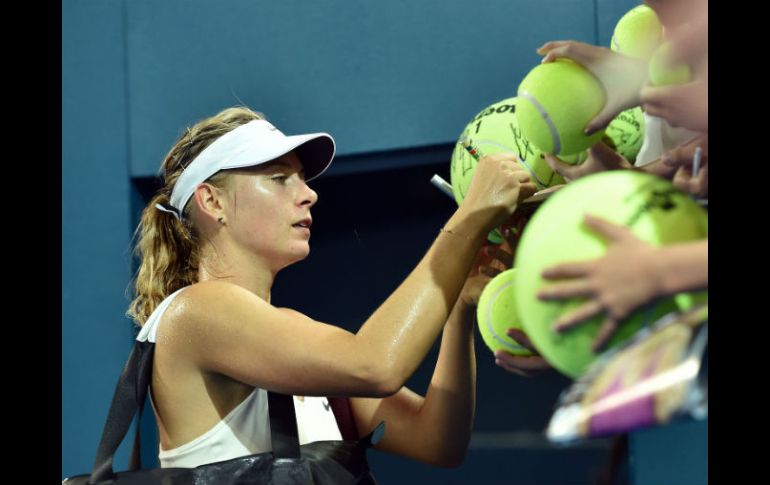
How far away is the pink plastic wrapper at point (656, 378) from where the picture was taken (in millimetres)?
708

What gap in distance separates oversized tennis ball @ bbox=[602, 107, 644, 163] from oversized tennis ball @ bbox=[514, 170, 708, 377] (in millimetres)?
344

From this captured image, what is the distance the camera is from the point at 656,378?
707 mm

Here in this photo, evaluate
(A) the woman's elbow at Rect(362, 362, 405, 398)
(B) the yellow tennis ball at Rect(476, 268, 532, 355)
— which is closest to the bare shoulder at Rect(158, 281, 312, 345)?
(A) the woman's elbow at Rect(362, 362, 405, 398)

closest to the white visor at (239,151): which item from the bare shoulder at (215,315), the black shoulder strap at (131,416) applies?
the bare shoulder at (215,315)

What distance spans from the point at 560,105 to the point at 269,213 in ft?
2.07

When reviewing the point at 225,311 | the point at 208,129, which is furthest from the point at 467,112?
the point at 225,311

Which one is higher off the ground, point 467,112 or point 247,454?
point 467,112

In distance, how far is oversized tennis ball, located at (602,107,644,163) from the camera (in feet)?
3.69

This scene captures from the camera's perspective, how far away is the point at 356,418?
1698 millimetres

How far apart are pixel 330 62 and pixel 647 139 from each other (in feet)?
6.53

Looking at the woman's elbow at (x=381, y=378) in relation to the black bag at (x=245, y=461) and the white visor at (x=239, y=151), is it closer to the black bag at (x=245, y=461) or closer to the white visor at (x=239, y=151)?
the black bag at (x=245, y=461)

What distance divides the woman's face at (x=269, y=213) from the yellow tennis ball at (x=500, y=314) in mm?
386
